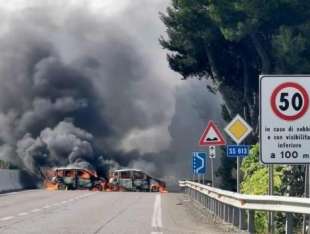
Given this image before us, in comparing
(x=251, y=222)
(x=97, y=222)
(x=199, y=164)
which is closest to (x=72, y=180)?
(x=199, y=164)

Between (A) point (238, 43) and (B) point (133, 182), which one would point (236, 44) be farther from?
(B) point (133, 182)

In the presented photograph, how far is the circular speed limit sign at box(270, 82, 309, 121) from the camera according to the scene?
13586mm

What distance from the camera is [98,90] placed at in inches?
3469

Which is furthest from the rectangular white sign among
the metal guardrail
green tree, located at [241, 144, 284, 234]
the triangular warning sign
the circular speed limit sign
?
the triangular warning sign

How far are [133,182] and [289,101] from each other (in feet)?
152

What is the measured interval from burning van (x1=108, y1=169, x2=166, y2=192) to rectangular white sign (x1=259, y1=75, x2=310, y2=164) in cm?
4596

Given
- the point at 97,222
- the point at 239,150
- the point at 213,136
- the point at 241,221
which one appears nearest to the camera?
the point at 241,221

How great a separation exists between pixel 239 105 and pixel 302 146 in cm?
3219

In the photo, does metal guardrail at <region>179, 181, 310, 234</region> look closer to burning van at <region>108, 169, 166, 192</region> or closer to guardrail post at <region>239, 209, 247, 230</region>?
guardrail post at <region>239, 209, 247, 230</region>

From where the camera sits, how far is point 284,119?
13844 mm

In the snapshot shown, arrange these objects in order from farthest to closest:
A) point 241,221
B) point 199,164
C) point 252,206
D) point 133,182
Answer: point 133,182
point 199,164
point 241,221
point 252,206

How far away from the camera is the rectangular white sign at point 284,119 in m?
13.6

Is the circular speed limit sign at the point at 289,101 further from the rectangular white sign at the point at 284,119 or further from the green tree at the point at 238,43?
the green tree at the point at 238,43

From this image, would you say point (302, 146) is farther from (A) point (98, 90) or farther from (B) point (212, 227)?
(A) point (98, 90)
